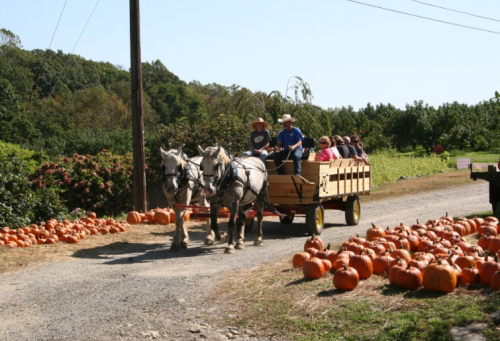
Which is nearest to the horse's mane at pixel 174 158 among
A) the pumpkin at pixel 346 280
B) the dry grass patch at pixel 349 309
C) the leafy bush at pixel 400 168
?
the dry grass patch at pixel 349 309

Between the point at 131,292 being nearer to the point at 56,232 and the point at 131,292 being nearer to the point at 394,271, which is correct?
the point at 394,271

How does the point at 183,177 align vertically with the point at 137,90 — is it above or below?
below

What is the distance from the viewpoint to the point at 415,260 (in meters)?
7.68

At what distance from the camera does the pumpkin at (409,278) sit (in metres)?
7.14

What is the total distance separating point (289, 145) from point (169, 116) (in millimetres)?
64691

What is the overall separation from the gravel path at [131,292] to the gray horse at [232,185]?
1.98ft

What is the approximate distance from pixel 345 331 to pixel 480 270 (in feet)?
7.16

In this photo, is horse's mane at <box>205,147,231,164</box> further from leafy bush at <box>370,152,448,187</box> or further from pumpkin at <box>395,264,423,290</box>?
leafy bush at <box>370,152,448,187</box>

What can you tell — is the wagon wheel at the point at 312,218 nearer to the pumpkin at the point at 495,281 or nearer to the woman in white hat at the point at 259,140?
the woman in white hat at the point at 259,140

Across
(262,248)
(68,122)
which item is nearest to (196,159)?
(262,248)

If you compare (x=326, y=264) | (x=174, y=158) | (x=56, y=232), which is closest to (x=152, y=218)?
(x=56, y=232)

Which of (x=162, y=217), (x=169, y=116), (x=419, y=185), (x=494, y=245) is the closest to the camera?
(x=494, y=245)

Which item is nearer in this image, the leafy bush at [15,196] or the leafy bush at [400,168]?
the leafy bush at [15,196]

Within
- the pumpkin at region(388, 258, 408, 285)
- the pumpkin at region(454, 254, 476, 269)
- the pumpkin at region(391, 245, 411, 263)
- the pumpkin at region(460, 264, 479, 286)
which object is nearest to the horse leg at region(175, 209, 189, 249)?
the pumpkin at region(391, 245, 411, 263)
